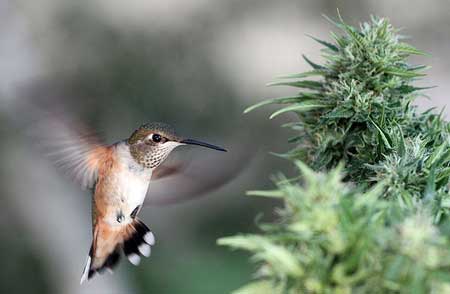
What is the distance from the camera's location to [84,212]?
6.96 m

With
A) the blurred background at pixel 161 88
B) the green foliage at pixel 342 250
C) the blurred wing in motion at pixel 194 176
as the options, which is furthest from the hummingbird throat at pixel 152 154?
the blurred background at pixel 161 88

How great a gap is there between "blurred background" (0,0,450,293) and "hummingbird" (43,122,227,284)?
3468mm

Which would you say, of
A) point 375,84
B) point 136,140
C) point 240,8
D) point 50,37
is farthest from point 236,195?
point 375,84

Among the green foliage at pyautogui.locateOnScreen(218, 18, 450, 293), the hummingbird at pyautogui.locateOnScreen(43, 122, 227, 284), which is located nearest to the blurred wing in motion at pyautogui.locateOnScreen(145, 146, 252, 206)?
the hummingbird at pyautogui.locateOnScreen(43, 122, 227, 284)

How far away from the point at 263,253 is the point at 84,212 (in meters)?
6.26

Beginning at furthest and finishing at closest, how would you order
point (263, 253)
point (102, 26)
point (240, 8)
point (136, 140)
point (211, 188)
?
1. point (240, 8)
2. point (102, 26)
3. point (136, 140)
4. point (211, 188)
5. point (263, 253)

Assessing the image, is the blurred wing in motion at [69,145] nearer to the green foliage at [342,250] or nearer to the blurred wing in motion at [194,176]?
the blurred wing in motion at [194,176]

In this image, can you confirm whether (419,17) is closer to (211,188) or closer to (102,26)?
(102,26)

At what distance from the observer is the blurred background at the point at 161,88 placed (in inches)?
244

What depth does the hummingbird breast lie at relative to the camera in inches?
85.4

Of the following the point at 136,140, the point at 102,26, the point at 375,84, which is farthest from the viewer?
the point at 102,26

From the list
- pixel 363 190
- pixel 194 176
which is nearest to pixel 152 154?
pixel 194 176

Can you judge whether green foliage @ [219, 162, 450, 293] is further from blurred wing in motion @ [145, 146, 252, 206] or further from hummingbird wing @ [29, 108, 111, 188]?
hummingbird wing @ [29, 108, 111, 188]

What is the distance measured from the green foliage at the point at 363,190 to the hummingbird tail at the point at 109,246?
2.82ft
